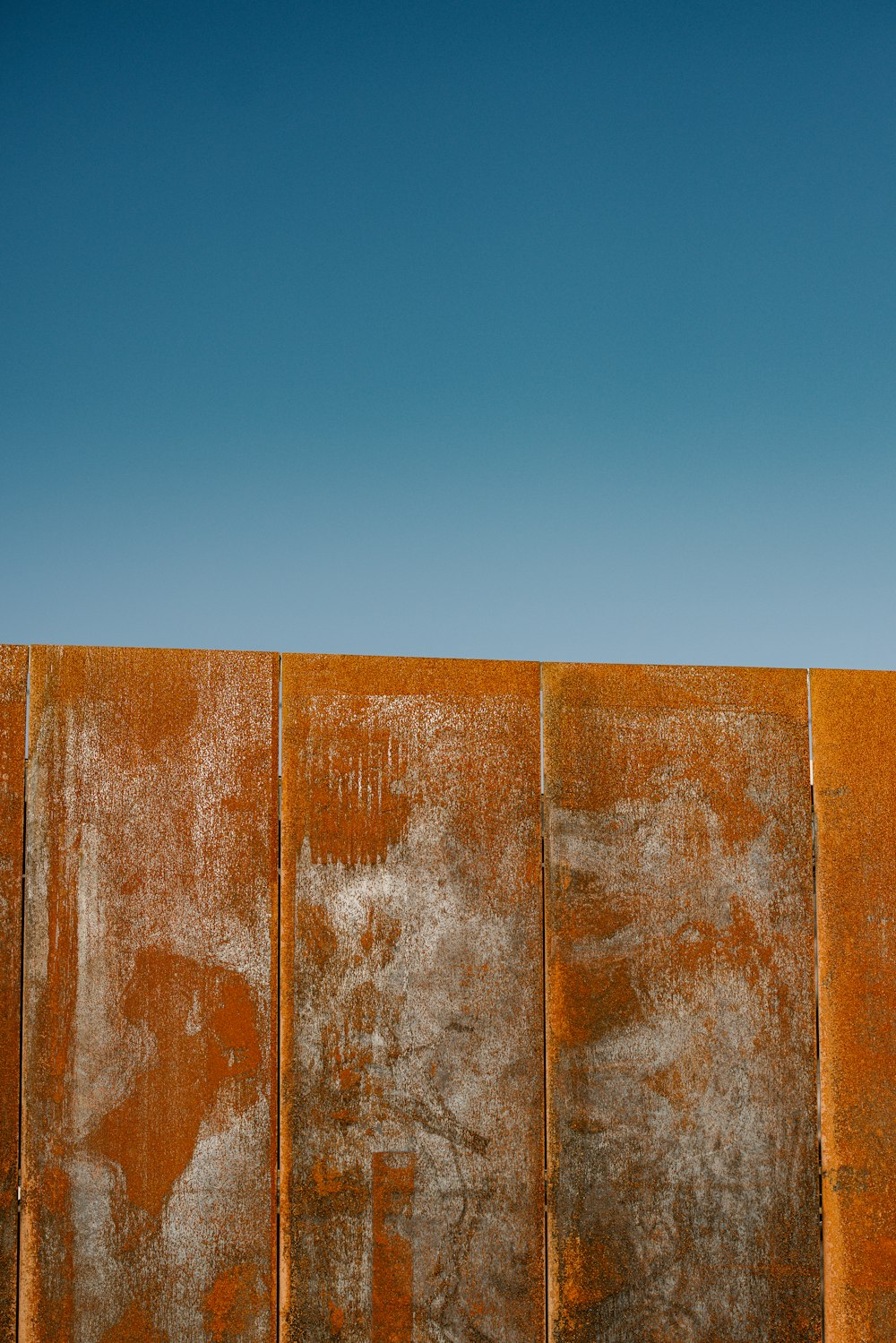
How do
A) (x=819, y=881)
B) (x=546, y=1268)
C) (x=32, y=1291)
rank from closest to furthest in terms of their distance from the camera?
(x=32, y=1291) < (x=546, y=1268) < (x=819, y=881)

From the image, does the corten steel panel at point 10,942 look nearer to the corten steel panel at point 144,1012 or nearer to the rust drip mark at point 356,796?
the corten steel panel at point 144,1012

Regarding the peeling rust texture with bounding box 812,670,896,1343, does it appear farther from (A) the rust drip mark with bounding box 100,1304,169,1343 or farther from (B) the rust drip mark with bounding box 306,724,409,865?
(A) the rust drip mark with bounding box 100,1304,169,1343

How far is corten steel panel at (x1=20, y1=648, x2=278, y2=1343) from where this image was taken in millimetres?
2064

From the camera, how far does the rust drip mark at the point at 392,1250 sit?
2.14 meters

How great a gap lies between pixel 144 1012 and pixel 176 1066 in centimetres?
15

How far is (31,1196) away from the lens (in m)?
2.05

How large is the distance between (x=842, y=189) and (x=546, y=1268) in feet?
15.7

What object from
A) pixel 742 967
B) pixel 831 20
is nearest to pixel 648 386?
Answer: pixel 831 20

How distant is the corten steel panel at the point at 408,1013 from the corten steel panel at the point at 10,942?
627 millimetres

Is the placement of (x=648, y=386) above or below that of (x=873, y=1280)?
above

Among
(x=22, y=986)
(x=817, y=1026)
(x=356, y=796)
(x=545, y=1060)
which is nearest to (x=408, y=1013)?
(x=545, y=1060)

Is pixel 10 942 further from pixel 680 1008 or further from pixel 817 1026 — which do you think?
pixel 817 1026

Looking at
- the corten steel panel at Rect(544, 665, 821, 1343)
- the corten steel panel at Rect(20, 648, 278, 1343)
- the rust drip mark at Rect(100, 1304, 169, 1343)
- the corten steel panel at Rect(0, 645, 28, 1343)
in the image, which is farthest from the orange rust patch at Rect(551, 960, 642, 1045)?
the corten steel panel at Rect(0, 645, 28, 1343)

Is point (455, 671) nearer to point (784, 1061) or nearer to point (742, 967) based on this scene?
point (742, 967)
